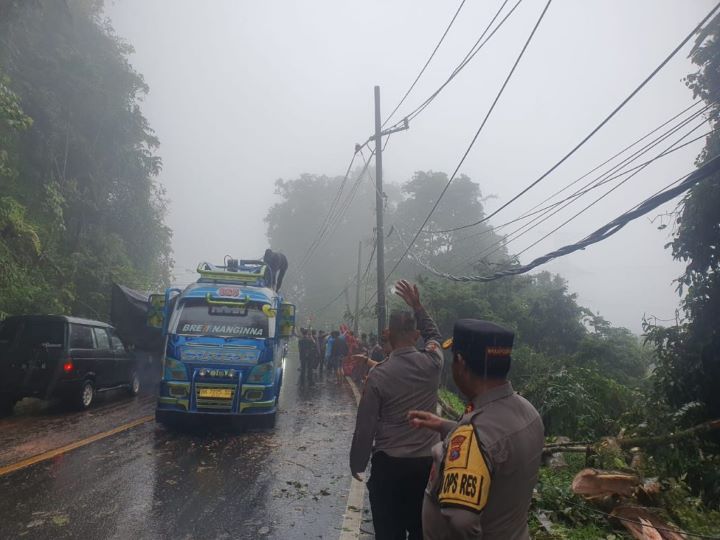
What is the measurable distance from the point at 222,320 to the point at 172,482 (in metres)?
3.97

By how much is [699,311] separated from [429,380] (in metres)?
6.46

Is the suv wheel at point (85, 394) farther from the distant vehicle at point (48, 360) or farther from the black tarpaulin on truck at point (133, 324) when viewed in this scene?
the black tarpaulin on truck at point (133, 324)

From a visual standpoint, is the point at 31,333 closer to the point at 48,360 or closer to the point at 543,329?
the point at 48,360

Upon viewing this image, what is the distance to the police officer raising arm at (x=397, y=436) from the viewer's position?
132 inches

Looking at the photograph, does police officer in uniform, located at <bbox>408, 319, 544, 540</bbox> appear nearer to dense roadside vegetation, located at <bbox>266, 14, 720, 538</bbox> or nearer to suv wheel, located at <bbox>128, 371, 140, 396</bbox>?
dense roadside vegetation, located at <bbox>266, 14, 720, 538</bbox>

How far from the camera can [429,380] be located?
3.65 metres

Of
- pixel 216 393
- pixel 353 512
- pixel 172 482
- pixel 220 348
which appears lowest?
pixel 353 512

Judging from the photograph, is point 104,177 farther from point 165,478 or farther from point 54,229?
point 165,478

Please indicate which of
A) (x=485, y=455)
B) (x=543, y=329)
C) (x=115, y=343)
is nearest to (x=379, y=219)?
(x=543, y=329)

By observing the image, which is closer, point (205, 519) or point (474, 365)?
point (474, 365)

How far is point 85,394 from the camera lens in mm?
10734

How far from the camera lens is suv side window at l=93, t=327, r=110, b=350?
37.7 feet

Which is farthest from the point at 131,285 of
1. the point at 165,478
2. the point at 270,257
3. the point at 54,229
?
the point at 165,478

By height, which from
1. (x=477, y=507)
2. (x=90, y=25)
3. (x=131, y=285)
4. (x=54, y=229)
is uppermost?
(x=90, y=25)
